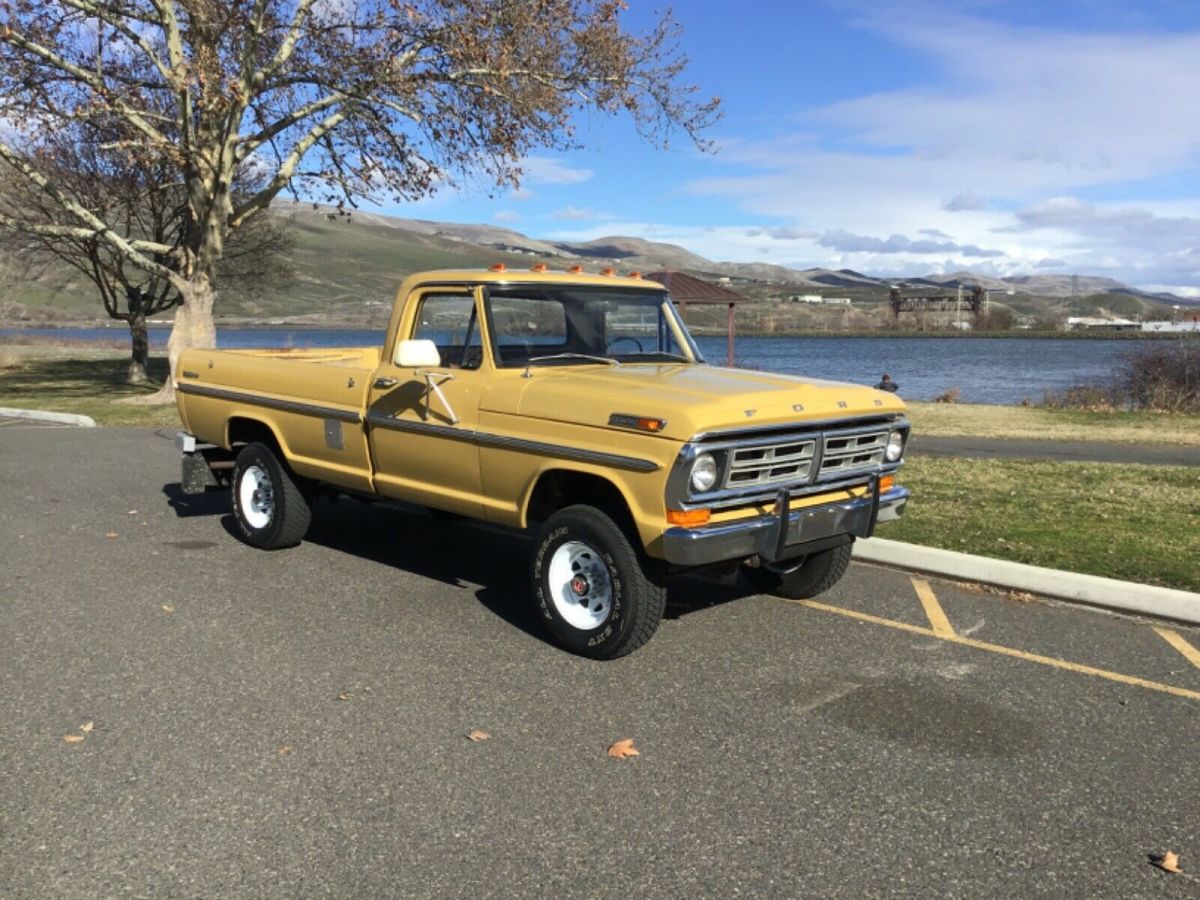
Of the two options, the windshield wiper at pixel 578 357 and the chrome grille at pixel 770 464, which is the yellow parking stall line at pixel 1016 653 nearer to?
the chrome grille at pixel 770 464

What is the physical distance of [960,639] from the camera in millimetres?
5676

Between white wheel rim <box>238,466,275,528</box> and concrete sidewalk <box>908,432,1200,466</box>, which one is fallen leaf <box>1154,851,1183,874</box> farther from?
concrete sidewalk <box>908,432,1200,466</box>

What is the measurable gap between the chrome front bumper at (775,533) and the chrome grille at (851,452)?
0.17 metres

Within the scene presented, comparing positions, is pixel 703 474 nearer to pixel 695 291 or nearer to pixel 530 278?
pixel 530 278

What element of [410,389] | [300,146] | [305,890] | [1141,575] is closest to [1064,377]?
[300,146]

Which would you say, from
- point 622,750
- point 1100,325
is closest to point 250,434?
point 622,750

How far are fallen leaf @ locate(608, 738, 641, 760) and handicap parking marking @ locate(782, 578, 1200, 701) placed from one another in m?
2.30

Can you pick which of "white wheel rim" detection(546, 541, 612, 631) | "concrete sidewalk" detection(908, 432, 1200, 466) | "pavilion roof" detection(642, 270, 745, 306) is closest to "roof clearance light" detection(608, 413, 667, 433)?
"white wheel rim" detection(546, 541, 612, 631)

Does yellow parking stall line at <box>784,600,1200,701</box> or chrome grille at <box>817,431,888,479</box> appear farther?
chrome grille at <box>817,431,888,479</box>

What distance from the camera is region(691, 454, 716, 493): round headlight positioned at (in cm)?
484

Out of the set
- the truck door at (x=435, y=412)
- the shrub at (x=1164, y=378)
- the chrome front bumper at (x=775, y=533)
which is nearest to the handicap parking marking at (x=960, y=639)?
the chrome front bumper at (x=775, y=533)

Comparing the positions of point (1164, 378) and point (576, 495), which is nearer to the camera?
point (576, 495)

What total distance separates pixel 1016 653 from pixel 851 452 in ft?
4.60

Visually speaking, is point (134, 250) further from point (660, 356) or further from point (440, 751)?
point (440, 751)
